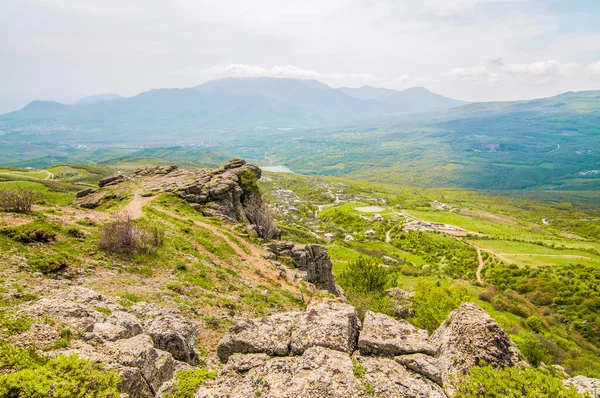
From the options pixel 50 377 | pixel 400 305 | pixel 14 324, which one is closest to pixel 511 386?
pixel 50 377

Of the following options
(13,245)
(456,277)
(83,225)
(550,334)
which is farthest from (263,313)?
(456,277)

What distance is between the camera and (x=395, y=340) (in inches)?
464

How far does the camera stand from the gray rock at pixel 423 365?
34.2 ft

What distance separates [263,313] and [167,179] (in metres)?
43.3

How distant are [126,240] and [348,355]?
21.5 m

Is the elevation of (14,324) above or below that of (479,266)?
above

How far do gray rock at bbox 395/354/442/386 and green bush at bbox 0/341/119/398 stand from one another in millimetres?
9452

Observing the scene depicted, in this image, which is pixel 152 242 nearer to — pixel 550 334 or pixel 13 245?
pixel 13 245

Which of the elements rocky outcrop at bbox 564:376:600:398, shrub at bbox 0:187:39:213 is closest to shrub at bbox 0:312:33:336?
shrub at bbox 0:187:39:213

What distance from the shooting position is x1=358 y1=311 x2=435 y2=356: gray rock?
11.5 m

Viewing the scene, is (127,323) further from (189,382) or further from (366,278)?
(366,278)

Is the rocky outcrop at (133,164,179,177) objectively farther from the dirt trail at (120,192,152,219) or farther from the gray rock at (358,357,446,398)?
the gray rock at (358,357,446,398)

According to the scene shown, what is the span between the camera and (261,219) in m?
48.0

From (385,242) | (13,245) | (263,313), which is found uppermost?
(13,245)
